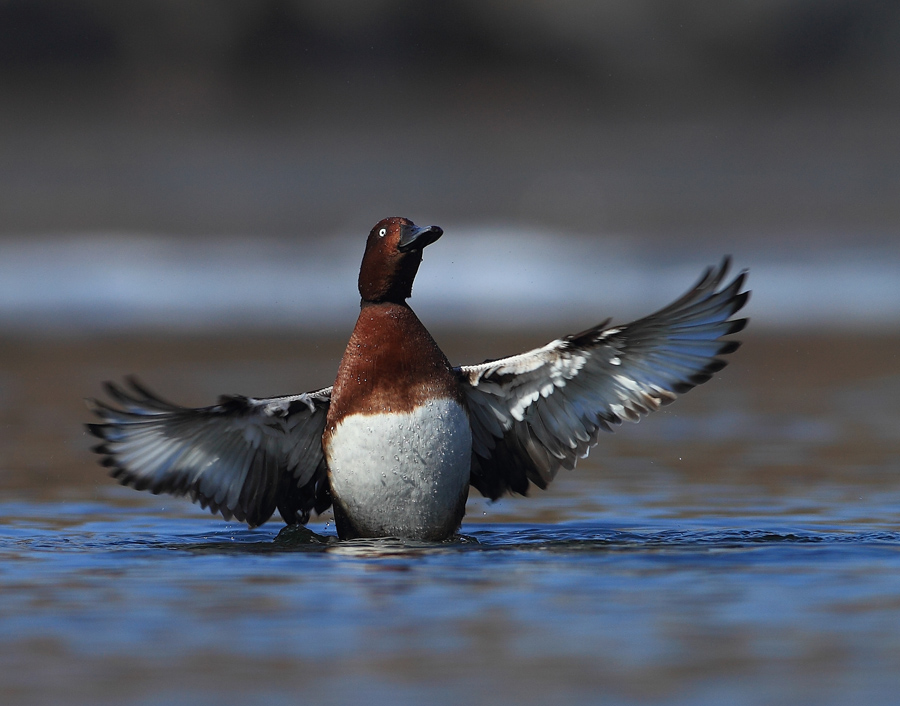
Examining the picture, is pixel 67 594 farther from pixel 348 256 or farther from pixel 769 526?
pixel 348 256

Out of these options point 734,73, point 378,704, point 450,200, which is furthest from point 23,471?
point 734,73

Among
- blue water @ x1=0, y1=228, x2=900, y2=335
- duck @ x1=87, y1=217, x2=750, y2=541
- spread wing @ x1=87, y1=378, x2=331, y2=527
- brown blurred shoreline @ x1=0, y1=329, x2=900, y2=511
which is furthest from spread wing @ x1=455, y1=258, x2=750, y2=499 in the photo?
blue water @ x1=0, y1=228, x2=900, y2=335

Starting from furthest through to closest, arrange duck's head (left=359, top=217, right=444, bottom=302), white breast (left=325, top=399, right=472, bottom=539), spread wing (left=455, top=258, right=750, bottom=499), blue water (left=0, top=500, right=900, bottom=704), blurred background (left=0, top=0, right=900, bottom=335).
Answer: blurred background (left=0, top=0, right=900, bottom=335) → duck's head (left=359, top=217, right=444, bottom=302) → spread wing (left=455, top=258, right=750, bottom=499) → white breast (left=325, top=399, right=472, bottom=539) → blue water (left=0, top=500, right=900, bottom=704)

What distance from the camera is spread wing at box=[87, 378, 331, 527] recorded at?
8258 millimetres

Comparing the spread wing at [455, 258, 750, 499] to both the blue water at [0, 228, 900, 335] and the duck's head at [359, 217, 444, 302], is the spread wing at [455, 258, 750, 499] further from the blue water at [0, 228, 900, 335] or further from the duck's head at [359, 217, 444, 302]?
the blue water at [0, 228, 900, 335]

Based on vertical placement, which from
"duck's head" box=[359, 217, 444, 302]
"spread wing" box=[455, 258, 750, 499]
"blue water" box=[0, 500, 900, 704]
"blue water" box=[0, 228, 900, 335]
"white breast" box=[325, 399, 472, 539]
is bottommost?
"blue water" box=[0, 500, 900, 704]

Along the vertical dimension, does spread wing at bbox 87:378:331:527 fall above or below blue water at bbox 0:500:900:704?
above

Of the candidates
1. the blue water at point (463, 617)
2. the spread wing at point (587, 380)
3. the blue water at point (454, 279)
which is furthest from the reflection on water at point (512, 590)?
the blue water at point (454, 279)

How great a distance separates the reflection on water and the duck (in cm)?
24

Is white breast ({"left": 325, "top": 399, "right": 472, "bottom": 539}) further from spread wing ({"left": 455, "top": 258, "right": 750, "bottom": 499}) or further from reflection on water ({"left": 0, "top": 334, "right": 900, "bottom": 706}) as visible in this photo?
spread wing ({"left": 455, "top": 258, "right": 750, "bottom": 499})

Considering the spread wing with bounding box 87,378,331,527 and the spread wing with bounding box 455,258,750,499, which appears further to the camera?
the spread wing with bounding box 87,378,331,527

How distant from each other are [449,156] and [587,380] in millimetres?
21868

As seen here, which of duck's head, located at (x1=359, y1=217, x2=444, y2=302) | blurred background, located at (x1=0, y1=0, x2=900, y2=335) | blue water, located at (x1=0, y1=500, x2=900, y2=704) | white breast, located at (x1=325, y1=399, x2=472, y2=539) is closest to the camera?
blue water, located at (x1=0, y1=500, x2=900, y2=704)

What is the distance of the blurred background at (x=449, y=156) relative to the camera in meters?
22.6
